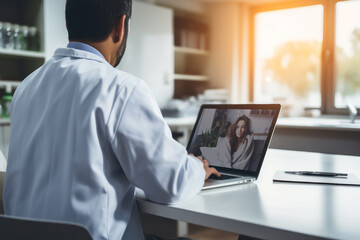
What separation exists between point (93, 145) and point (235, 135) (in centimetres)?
51

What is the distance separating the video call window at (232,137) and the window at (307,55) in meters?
3.48

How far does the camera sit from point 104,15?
93 cm

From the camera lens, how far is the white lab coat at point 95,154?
2.70 ft

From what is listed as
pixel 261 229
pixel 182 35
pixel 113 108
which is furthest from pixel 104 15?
pixel 182 35

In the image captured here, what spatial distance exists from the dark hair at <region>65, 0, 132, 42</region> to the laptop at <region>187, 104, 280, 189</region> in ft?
1.53

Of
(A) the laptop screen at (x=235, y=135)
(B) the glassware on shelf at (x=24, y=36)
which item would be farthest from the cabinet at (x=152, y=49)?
(A) the laptop screen at (x=235, y=135)

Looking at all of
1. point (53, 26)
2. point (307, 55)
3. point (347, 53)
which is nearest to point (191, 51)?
point (307, 55)

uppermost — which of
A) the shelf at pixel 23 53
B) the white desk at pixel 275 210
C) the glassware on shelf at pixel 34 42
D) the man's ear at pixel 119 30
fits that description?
the glassware on shelf at pixel 34 42

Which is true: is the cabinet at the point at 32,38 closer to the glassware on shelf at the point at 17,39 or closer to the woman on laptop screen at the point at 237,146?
the glassware on shelf at the point at 17,39

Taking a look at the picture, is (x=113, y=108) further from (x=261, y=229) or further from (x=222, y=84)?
(x=222, y=84)

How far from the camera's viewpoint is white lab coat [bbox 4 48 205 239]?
32.4 inches

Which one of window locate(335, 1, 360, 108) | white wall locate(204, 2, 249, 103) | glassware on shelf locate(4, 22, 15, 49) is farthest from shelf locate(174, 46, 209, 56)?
glassware on shelf locate(4, 22, 15, 49)

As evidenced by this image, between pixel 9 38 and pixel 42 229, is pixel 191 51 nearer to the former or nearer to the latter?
pixel 9 38

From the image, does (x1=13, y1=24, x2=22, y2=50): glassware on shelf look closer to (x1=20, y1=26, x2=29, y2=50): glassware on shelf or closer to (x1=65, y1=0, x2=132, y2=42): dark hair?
(x1=20, y1=26, x2=29, y2=50): glassware on shelf
